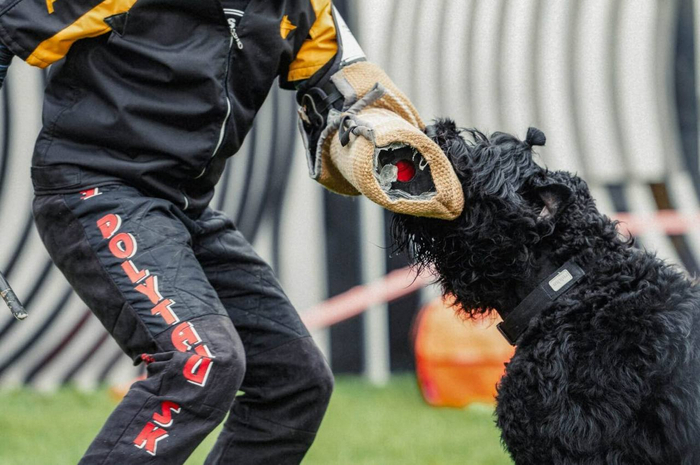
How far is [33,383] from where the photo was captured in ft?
21.1

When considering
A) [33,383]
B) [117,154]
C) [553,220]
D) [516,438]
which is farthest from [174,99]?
[33,383]

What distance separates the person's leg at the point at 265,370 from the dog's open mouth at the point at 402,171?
0.65 metres

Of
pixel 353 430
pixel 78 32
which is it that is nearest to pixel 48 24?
pixel 78 32

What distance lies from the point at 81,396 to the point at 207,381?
3.94m

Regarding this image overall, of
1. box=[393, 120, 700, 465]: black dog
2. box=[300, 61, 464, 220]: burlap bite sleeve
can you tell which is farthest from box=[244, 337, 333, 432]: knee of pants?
box=[300, 61, 464, 220]: burlap bite sleeve

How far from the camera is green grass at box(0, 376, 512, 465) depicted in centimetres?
456

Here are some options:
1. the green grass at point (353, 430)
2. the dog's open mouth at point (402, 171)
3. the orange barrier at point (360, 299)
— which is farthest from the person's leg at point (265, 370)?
the orange barrier at point (360, 299)

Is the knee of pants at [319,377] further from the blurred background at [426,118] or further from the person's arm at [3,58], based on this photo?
the blurred background at [426,118]

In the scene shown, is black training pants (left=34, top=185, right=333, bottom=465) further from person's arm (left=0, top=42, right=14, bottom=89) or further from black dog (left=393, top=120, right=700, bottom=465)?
black dog (left=393, top=120, right=700, bottom=465)

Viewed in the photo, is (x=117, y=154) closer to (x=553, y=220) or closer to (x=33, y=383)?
(x=553, y=220)

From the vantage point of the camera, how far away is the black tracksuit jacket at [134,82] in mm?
2670

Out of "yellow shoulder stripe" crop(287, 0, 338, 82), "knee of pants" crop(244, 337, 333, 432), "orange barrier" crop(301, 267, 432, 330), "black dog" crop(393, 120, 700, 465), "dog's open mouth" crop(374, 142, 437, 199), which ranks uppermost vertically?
"yellow shoulder stripe" crop(287, 0, 338, 82)

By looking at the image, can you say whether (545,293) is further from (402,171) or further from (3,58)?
(3,58)

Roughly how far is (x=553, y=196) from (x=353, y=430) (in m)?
2.88
